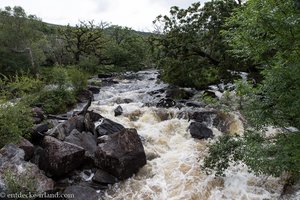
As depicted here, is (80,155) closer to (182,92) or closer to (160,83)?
(182,92)

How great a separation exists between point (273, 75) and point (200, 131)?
6864 mm

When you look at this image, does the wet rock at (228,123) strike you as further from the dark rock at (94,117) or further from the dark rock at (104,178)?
the dark rock at (104,178)

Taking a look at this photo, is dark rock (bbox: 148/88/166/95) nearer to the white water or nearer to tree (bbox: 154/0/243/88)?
tree (bbox: 154/0/243/88)

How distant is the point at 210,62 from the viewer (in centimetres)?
2114

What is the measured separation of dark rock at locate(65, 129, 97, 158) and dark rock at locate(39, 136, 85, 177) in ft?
2.67

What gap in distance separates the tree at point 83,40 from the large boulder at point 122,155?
31.4m

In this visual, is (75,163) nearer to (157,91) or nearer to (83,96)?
(83,96)

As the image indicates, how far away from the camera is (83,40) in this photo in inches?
1695

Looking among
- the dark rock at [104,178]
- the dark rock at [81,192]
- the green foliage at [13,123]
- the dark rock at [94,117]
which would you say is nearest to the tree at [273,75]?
the dark rock at [104,178]

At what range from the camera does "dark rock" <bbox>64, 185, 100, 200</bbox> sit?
9440 millimetres

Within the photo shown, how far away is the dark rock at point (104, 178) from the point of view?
34.1 feet

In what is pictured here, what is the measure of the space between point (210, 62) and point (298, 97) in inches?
550

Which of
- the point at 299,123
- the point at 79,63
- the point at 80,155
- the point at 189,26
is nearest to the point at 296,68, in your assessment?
the point at 299,123

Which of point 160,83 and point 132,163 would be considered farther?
point 160,83
